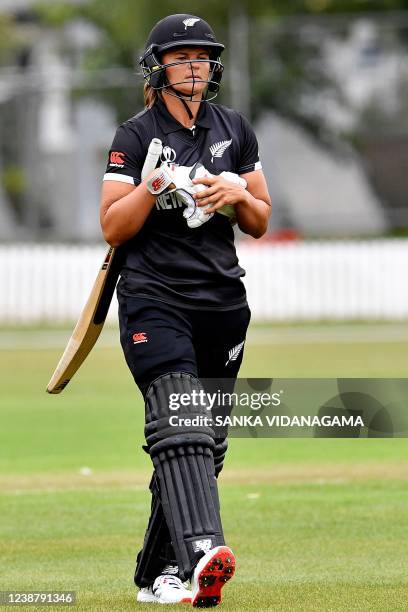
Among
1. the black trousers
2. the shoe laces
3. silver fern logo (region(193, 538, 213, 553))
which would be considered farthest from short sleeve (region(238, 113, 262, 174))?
the shoe laces

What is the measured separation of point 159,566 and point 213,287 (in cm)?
125

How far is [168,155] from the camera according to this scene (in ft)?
18.7

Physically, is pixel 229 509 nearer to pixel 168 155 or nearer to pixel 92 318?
pixel 92 318

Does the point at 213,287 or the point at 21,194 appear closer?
the point at 213,287

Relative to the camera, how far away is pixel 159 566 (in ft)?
19.8

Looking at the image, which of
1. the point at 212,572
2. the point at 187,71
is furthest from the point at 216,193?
the point at 212,572

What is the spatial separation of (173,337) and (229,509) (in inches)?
117

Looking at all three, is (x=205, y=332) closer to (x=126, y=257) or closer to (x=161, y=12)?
(x=126, y=257)

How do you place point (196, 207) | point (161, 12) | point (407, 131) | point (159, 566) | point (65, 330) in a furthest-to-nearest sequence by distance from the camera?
point (161, 12)
point (407, 131)
point (65, 330)
point (159, 566)
point (196, 207)

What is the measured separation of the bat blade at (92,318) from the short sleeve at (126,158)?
34 centimetres

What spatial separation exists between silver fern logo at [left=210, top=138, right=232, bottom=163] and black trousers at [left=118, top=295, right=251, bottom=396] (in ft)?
2.15

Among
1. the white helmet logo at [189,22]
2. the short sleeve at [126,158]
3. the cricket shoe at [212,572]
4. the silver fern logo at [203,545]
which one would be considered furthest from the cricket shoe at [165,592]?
the white helmet logo at [189,22]

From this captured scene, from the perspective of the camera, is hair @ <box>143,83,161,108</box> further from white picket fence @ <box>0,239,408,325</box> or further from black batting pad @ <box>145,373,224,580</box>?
white picket fence @ <box>0,239,408,325</box>

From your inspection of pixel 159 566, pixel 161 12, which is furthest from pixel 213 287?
pixel 161 12
